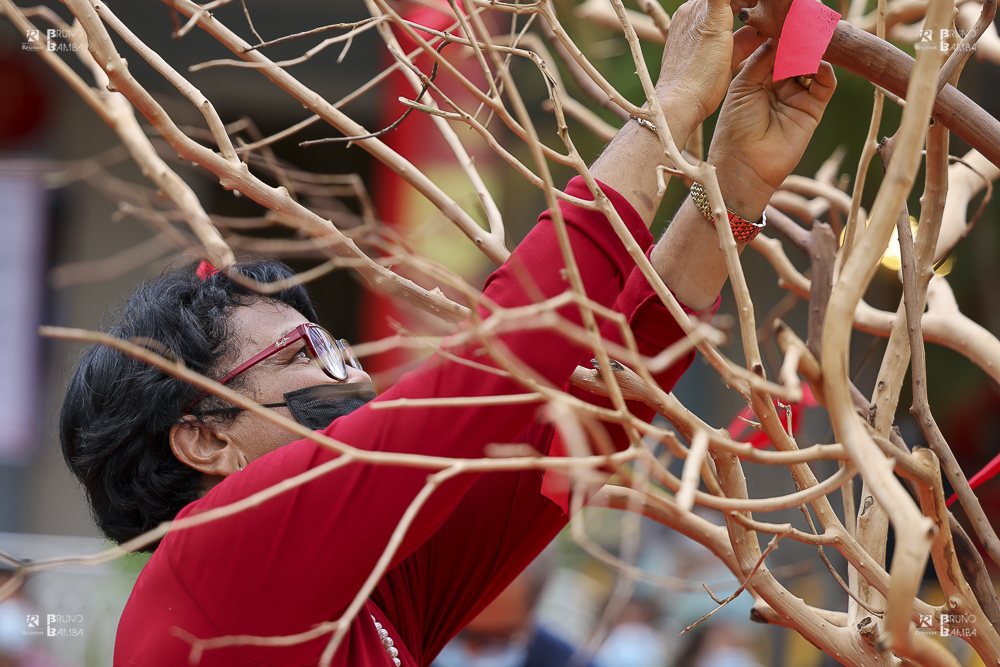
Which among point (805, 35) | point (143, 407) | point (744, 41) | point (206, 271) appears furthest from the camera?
point (206, 271)

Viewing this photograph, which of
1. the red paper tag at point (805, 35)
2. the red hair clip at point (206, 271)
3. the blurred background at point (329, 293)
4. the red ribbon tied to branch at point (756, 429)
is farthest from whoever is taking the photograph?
the blurred background at point (329, 293)

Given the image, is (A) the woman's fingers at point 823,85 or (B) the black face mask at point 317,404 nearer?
(A) the woman's fingers at point 823,85

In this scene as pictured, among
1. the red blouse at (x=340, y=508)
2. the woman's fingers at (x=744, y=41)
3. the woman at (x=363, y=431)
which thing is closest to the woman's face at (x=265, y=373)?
the woman at (x=363, y=431)

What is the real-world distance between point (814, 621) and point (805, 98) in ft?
1.61

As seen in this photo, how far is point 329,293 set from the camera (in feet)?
13.1

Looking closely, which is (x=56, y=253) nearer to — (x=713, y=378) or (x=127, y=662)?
(x=713, y=378)

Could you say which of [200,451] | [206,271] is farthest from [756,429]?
[206,271]

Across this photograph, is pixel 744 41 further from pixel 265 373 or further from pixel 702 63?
pixel 265 373

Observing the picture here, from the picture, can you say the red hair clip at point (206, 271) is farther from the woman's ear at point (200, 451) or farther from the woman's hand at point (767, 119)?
the woman's hand at point (767, 119)

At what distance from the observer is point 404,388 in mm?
697

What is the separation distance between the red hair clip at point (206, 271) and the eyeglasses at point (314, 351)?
0.17 metres

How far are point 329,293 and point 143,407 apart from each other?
3013 millimetres

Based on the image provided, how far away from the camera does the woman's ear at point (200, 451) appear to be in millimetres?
1014

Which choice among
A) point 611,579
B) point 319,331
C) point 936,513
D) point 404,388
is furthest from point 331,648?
point 611,579
